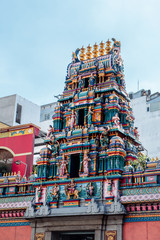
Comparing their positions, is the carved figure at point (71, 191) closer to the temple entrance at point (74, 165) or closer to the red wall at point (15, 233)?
the temple entrance at point (74, 165)

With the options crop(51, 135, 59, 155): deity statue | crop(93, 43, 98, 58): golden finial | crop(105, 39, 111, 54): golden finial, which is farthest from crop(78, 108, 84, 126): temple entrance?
crop(105, 39, 111, 54): golden finial

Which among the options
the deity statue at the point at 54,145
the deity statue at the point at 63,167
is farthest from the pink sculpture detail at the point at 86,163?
the deity statue at the point at 54,145

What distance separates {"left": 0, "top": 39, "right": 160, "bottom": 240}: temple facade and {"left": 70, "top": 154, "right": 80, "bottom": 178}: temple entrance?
80mm

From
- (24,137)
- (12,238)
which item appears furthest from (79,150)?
(24,137)

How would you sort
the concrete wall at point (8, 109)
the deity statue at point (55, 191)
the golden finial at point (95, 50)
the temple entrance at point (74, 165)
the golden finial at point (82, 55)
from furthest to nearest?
the concrete wall at point (8, 109)
the golden finial at point (82, 55)
the golden finial at point (95, 50)
the temple entrance at point (74, 165)
the deity statue at point (55, 191)

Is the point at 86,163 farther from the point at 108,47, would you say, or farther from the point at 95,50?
the point at 108,47

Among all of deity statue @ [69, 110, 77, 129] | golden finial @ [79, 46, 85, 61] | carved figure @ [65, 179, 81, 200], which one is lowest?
carved figure @ [65, 179, 81, 200]

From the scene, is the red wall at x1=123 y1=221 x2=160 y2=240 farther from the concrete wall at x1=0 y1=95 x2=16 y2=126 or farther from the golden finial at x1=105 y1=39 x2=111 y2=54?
the concrete wall at x1=0 y1=95 x2=16 y2=126

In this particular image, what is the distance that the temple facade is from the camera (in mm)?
26562

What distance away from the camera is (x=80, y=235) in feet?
103

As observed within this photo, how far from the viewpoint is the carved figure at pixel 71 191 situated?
95.1 ft

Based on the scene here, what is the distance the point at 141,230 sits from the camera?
2588 cm

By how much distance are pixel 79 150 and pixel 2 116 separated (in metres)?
28.1

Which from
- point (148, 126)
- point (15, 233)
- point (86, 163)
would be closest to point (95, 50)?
point (86, 163)
